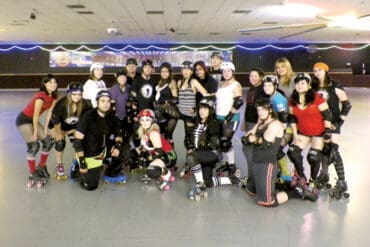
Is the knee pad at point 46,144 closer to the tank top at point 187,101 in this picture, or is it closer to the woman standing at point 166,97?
the woman standing at point 166,97

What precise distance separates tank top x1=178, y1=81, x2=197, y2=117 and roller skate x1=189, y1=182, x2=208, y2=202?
0.85 metres

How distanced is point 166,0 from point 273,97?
4481 mm

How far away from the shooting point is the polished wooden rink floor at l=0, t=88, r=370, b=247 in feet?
7.72

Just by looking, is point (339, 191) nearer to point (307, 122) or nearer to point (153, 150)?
point (307, 122)

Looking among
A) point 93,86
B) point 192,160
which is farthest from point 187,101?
point 93,86

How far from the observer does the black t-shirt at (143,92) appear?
3.82 metres

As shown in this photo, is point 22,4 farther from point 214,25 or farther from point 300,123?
point 300,123

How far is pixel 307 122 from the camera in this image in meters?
3.06

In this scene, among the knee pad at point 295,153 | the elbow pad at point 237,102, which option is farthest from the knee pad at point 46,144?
the knee pad at point 295,153

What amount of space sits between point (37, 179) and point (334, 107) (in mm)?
2855

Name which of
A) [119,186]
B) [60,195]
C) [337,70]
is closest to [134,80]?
[119,186]

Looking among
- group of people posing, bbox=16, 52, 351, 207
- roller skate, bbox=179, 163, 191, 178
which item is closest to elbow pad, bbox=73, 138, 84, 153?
group of people posing, bbox=16, 52, 351, 207

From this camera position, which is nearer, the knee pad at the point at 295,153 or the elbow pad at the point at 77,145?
the knee pad at the point at 295,153

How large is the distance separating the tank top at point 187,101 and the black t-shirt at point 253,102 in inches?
24.0
